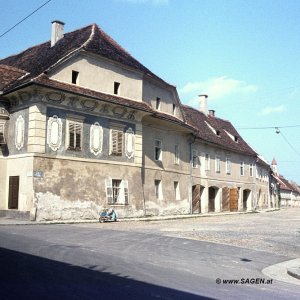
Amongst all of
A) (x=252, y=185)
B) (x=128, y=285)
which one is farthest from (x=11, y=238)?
(x=252, y=185)

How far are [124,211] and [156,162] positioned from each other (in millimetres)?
5346

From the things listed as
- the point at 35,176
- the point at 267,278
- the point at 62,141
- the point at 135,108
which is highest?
the point at 135,108

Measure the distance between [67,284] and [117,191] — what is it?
19654 millimetres

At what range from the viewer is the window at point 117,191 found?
2564 cm

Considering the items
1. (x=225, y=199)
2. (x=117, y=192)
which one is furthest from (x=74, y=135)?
(x=225, y=199)

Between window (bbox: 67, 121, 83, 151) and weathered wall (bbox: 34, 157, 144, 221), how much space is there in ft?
2.40

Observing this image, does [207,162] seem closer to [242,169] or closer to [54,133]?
[242,169]

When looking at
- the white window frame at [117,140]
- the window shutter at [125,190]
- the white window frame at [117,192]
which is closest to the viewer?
the white window frame at [117,192]

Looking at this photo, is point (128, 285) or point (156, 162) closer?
point (128, 285)

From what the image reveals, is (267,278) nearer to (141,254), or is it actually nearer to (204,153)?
(141,254)

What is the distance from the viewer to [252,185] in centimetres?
4878

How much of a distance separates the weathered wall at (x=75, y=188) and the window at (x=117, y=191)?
→ 27 centimetres

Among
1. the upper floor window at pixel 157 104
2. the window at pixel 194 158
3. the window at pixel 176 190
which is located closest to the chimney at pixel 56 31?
the upper floor window at pixel 157 104

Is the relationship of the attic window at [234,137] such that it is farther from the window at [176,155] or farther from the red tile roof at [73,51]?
the red tile roof at [73,51]
